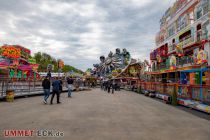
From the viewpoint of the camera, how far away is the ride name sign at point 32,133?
5.38 metres

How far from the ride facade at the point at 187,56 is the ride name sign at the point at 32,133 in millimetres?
8697

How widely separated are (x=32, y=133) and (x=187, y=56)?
850 inches

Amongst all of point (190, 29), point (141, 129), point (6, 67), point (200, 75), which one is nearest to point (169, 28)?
point (190, 29)

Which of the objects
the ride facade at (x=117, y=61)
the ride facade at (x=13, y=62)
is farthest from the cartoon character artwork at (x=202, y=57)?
the ride facade at (x=117, y=61)

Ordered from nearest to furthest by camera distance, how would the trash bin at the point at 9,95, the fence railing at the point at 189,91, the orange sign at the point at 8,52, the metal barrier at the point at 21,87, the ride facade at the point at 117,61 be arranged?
the fence railing at the point at 189,91 → the trash bin at the point at 9,95 → the metal barrier at the point at 21,87 → the orange sign at the point at 8,52 → the ride facade at the point at 117,61

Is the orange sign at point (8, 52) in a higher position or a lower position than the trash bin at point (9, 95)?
higher

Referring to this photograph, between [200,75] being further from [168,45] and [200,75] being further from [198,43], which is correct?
[168,45]

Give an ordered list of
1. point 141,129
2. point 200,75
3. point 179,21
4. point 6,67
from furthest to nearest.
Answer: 1. point 6,67
2. point 179,21
3. point 200,75
4. point 141,129

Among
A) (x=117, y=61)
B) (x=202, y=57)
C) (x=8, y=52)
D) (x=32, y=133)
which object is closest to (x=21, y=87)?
(x=32, y=133)

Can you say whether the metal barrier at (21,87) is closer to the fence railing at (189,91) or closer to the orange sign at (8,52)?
the fence railing at (189,91)

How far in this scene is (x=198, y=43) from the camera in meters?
20.5

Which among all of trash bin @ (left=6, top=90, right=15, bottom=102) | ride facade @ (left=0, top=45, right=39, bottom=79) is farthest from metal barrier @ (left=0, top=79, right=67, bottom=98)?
ride facade @ (left=0, top=45, right=39, bottom=79)

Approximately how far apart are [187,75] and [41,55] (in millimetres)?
80925

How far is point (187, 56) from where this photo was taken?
23.1m
